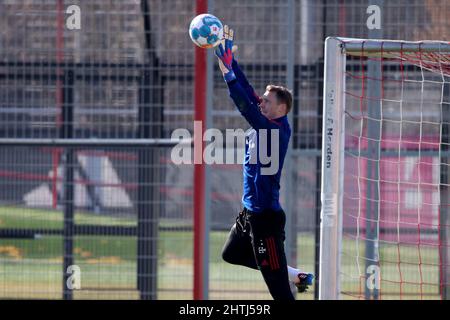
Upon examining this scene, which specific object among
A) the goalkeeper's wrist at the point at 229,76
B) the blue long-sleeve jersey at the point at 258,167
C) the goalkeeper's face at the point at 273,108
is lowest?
the blue long-sleeve jersey at the point at 258,167

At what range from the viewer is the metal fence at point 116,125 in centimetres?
938

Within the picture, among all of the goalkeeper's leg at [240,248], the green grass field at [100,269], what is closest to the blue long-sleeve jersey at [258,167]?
the goalkeeper's leg at [240,248]

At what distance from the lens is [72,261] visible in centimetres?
943

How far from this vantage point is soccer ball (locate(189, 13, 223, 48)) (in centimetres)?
740

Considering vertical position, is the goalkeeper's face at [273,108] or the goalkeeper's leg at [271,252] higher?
the goalkeeper's face at [273,108]

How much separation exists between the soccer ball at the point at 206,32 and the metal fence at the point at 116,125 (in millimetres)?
1898

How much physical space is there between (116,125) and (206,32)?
93.0 inches

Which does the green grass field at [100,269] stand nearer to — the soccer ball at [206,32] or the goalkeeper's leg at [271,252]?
the goalkeeper's leg at [271,252]

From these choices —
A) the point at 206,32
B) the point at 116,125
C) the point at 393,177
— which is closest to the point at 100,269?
the point at 116,125

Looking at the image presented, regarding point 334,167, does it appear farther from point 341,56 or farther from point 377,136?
point 377,136

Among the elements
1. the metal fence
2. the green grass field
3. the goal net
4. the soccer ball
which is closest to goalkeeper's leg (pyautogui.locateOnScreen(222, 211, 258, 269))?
the goal net

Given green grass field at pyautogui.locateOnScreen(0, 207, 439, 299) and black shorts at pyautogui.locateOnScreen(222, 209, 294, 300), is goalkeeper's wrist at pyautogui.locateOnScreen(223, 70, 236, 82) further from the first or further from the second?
green grass field at pyautogui.locateOnScreen(0, 207, 439, 299)
